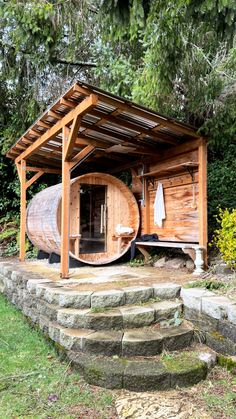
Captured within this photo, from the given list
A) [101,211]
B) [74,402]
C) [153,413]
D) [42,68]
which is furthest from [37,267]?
[42,68]

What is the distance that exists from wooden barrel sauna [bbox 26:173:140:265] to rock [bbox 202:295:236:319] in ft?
9.33

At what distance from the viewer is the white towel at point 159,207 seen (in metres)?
5.58

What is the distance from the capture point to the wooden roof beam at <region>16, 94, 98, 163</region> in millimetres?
3641

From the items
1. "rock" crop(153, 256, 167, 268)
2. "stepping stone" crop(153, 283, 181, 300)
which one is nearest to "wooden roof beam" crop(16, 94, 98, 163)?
"stepping stone" crop(153, 283, 181, 300)

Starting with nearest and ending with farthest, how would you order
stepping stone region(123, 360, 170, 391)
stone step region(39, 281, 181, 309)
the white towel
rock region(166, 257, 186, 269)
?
1. stepping stone region(123, 360, 170, 391)
2. stone step region(39, 281, 181, 309)
3. rock region(166, 257, 186, 269)
4. the white towel

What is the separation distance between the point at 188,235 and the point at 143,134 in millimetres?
1725

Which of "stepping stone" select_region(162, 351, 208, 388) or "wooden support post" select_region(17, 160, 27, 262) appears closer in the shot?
"stepping stone" select_region(162, 351, 208, 388)

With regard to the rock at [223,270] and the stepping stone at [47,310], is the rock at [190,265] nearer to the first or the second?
the rock at [223,270]

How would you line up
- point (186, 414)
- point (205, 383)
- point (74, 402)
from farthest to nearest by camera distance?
point (205, 383), point (74, 402), point (186, 414)

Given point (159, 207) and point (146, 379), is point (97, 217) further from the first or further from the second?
point (146, 379)

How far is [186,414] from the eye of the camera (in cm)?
213

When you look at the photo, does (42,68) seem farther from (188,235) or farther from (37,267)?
(188,235)

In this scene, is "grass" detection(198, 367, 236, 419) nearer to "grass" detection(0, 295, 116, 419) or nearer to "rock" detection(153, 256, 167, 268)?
"grass" detection(0, 295, 116, 419)

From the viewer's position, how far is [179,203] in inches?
207
